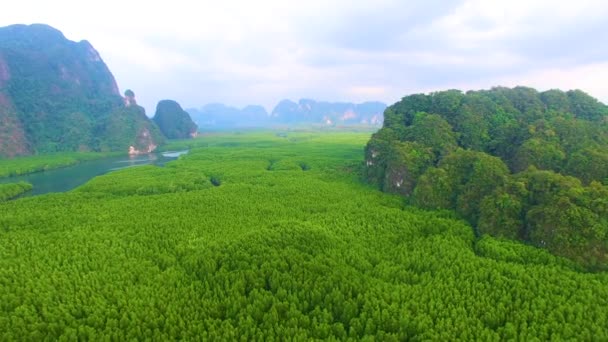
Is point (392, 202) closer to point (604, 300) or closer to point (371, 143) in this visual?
point (371, 143)

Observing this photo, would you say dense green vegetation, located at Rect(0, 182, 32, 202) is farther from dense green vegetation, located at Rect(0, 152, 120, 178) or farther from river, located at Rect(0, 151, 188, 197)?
dense green vegetation, located at Rect(0, 152, 120, 178)

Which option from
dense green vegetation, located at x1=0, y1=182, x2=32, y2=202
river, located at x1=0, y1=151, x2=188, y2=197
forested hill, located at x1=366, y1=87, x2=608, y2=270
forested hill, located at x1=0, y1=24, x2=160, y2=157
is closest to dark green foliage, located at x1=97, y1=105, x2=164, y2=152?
forested hill, located at x1=0, y1=24, x2=160, y2=157

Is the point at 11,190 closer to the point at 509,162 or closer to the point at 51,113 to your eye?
the point at 509,162

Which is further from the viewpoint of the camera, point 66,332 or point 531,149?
point 531,149

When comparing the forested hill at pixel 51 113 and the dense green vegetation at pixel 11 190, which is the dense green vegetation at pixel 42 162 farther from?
the dense green vegetation at pixel 11 190

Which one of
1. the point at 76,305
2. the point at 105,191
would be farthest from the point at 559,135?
the point at 105,191

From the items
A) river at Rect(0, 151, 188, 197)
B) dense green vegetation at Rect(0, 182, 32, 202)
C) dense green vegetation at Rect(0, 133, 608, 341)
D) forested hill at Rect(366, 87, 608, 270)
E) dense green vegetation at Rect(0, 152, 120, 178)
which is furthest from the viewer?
dense green vegetation at Rect(0, 152, 120, 178)

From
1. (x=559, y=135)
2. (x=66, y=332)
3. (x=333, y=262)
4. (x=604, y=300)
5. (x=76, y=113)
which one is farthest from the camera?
(x=76, y=113)
